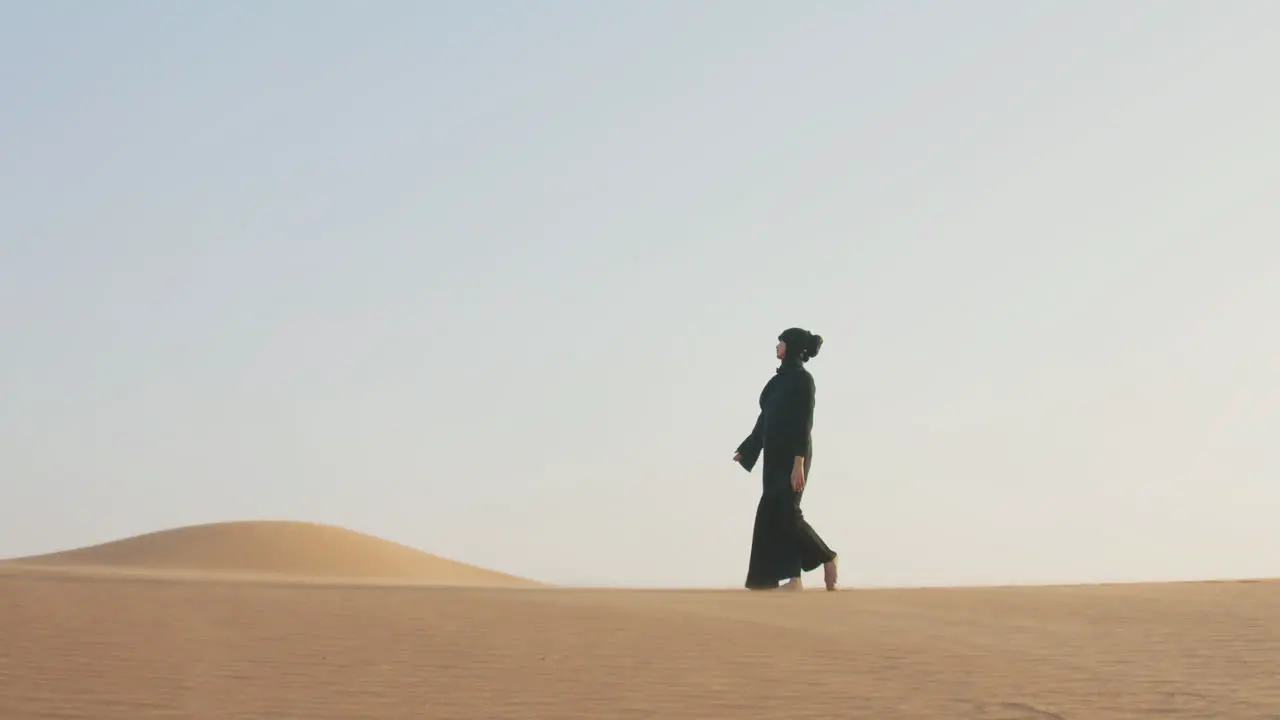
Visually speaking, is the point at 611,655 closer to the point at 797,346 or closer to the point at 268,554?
the point at 797,346

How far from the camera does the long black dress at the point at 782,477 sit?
15.5 metres

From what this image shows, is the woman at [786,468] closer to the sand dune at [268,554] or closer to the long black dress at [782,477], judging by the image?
the long black dress at [782,477]

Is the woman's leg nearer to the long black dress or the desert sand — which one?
the long black dress

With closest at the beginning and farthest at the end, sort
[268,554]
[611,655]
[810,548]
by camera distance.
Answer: [611,655] < [810,548] < [268,554]

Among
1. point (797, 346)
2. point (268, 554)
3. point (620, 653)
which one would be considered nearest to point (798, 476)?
point (797, 346)

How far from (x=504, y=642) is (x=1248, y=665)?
4.76 metres

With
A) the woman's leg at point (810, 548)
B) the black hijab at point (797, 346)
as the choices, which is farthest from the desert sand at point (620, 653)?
the black hijab at point (797, 346)

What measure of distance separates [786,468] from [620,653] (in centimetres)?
634

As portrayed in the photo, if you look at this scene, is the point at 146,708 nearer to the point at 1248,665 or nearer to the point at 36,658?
the point at 36,658

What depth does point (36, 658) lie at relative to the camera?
894 centimetres

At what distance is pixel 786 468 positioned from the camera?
1588cm

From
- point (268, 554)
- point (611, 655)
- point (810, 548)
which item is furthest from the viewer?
point (268, 554)

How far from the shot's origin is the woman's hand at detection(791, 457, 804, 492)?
1558 cm

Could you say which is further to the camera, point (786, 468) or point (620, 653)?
point (786, 468)
